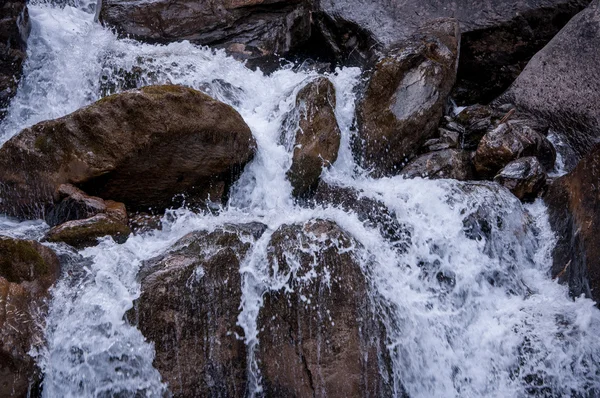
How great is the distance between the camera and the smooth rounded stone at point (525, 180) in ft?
18.6

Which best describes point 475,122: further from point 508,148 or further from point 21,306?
point 21,306

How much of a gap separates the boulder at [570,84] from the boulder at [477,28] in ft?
2.33

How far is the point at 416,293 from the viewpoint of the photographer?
4.55 m

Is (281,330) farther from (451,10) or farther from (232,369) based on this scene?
(451,10)

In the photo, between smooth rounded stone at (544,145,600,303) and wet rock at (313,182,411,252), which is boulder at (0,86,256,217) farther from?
smooth rounded stone at (544,145,600,303)

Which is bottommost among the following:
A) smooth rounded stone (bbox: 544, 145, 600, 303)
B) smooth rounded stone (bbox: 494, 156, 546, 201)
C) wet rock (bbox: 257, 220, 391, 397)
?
wet rock (bbox: 257, 220, 391, 397)

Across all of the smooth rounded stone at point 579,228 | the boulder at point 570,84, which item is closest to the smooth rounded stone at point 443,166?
the smooth rounded stone at point 579,228

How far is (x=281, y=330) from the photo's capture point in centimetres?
404

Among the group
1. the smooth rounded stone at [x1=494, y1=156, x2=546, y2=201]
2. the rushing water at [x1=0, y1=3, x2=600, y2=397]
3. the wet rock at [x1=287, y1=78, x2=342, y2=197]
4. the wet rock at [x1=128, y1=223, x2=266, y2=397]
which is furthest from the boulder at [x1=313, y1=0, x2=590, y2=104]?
the wet rock at [x1=128, y1=223, x2=266, y2=397]

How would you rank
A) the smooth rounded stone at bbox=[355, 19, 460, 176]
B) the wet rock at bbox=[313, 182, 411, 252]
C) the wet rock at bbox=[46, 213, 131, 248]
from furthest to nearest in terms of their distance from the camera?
1. the smooth rounded stone at bbox=[355, 19, 460, 176]
2. the wet rock at bbox=[313, 182, 411, 252]
3. the wet rock at bbox=[46, 213, 131, 248]

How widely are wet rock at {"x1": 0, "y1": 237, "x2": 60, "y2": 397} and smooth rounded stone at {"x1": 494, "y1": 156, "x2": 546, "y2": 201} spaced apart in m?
4.45

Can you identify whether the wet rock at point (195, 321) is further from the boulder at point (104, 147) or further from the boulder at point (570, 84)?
the boulder at point (570, 84)

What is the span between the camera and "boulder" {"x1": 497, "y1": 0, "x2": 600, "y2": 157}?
6910 mm

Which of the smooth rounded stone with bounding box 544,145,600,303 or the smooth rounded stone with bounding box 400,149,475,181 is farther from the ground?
the smooth rounded stone with bounding box 400,149,475,181
